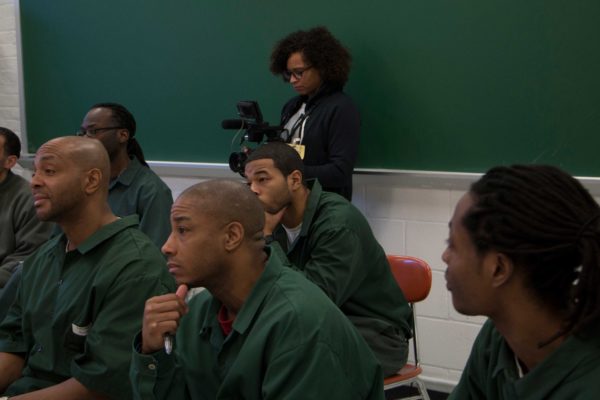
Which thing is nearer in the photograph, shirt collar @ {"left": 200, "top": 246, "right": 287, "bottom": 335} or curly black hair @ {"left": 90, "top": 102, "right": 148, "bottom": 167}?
shirt collar @ {"left": 200, "top": 246, "right": 287, "bottom": 335}

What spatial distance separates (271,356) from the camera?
1479 mm

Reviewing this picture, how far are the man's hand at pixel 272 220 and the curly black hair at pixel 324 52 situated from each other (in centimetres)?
98

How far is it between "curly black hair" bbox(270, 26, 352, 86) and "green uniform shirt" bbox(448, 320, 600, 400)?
86.8 inches

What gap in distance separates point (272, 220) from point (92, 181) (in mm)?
726

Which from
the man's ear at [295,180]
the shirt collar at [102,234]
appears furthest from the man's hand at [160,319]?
the man's ear at [295,180]

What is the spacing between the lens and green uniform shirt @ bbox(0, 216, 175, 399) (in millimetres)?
1879

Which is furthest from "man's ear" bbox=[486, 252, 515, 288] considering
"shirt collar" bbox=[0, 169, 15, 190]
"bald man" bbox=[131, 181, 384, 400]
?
"shirt collar" bbox=[0, 169, 15, 190]

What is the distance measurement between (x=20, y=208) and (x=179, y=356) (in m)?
1.92

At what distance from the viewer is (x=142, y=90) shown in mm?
4465

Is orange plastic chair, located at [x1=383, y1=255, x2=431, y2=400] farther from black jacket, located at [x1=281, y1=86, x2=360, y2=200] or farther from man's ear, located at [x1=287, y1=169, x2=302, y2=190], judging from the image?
black jacket, located at [x1=281, y1=86, x2=360, y2=200]

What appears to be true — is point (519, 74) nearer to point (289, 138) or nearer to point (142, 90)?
point (289, 138)

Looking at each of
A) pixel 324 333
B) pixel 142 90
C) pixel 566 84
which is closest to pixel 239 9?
pixel 142 90

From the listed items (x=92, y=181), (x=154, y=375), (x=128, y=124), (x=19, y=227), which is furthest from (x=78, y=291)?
(x=128, y=124)

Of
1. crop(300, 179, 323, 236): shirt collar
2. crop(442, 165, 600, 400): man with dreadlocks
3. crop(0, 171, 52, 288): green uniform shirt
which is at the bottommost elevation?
crop(0, 171, 52, 288): green uniform shirt
